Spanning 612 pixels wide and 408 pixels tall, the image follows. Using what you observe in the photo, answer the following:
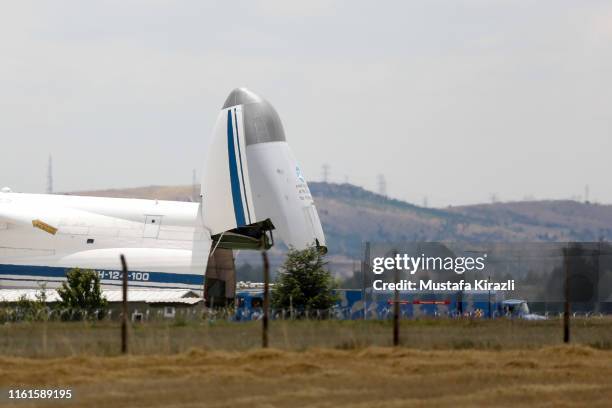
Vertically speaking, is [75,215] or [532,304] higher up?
[75,215]

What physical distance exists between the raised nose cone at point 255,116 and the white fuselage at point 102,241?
485cm

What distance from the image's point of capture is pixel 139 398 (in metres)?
21.5

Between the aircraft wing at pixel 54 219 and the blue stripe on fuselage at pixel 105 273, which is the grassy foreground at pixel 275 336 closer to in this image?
the blue stripe on fuselage at pixel 105 273

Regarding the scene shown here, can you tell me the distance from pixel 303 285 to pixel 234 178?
46.2 ft

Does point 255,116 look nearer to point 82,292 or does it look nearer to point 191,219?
point 191,219

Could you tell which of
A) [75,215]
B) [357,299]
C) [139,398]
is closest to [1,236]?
[75,215]

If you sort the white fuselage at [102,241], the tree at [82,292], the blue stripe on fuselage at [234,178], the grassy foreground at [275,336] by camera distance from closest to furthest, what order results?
the grassy foreground at [275,336], the tree at [82,292], the white fuselage at [102,241], the blue stripe on fuselage at [234,178]

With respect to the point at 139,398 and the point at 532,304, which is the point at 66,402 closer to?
the point at 139,398

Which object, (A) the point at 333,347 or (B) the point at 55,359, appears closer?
(B) the point at 55,359

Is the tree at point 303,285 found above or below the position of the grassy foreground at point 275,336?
above

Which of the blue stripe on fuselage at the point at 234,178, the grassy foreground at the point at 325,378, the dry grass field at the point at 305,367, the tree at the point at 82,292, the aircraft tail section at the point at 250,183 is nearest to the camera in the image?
the grassy foreground at the point at 325,378

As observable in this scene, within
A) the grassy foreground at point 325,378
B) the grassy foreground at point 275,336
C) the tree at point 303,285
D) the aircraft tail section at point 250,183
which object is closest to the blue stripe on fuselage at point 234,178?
the aircraft tail section at point 250,183

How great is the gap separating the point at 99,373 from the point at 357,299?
43.9 meters

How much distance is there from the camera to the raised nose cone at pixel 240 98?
2672 inches
